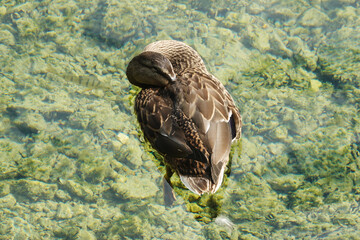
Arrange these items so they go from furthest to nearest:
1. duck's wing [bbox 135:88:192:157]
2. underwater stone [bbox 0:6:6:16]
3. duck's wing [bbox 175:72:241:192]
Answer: underwater stone [bbox 0:6:6:16] < duck's wing [bbox 135:88:192:157] < duck's wing [bbox 175:72:241:192]

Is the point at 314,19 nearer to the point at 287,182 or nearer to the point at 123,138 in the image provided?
the point at 287,182

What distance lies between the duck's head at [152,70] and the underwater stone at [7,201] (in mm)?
1721

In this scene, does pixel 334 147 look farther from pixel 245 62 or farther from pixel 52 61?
pixel 52 61

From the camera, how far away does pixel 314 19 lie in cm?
557

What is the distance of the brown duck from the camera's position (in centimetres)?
314

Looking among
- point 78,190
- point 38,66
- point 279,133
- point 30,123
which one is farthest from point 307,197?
point 38,66

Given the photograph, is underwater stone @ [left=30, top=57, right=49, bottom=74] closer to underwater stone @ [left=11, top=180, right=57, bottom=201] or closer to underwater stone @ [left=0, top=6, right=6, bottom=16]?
underwater stone @ [left=0, top=6, right=6, bottom=16]

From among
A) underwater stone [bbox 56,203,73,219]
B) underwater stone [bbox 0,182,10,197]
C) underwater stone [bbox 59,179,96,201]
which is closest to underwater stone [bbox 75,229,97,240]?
underwater stone [bbox 56,203,73,219]

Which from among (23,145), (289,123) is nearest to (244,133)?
(289,123)

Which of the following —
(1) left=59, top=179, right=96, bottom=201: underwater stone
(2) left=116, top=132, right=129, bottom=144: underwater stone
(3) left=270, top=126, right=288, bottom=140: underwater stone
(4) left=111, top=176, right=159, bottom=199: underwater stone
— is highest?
(3) left=270, top=126, right=288, bottom=140: underwater stone

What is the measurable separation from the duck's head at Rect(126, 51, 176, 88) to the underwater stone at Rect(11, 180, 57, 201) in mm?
1413

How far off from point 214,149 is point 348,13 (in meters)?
4.01

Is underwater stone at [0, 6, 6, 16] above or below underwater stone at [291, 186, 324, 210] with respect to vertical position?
above

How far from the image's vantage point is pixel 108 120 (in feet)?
13.6
